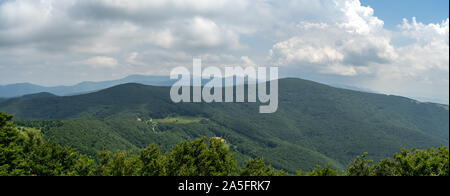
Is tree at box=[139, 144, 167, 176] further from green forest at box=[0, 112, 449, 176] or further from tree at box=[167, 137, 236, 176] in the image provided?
tree at box=[167, 137, 236, 176]

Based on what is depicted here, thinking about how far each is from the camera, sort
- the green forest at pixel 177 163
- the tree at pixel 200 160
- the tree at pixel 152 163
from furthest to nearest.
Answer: the tree at pixel 200 160
the tree at pixel 152 163
the green forest at pixel 177 163

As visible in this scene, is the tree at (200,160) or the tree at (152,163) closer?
the tree at (152,163)

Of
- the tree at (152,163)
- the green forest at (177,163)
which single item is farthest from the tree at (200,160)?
the tree at (152,163)

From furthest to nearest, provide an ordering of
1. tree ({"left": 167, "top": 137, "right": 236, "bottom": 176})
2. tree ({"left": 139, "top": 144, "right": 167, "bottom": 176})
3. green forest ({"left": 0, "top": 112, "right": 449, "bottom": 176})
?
tree ({"left": 167, "top": 137, "right": 236, "bottom": 176}) < tree ({"left": 139, "top": 144, "right": 167, "bottom": 176}) < green forest ({"left": 0, "top": 112, "right": 449, "bottom": 176})

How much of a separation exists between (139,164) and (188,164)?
22.0 feet

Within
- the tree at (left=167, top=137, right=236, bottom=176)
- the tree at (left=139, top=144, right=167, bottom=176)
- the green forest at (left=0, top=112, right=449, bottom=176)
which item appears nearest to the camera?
the green forest at (left=0, top=112, right=449, bottom=176)

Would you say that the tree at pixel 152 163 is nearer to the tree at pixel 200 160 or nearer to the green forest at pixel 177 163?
the green forest at pixel 177 163

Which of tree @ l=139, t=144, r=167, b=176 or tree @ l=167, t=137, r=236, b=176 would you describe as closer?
tree @ l=139, t=144, r=167, b=176

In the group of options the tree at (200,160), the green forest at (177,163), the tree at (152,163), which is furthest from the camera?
the tree at (200,160)

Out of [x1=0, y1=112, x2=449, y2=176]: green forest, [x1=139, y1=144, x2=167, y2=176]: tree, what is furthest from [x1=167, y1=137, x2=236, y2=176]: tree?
[x1=139, y1=144, x2=167, y2=176]: tree
